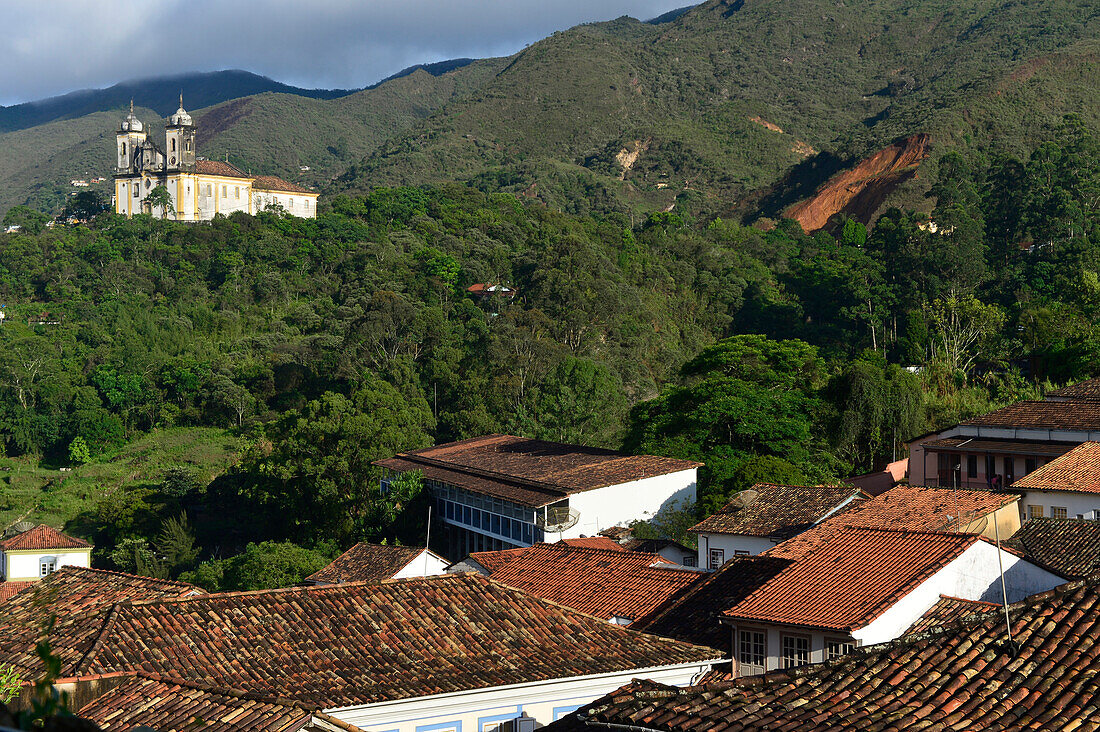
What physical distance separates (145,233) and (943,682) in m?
78.6

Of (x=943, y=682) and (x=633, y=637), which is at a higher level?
(x=943, y=682)

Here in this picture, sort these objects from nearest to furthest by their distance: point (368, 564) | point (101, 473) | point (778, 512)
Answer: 1. point (778, 512)
2. point (368, 564)
3. point (101, 473)

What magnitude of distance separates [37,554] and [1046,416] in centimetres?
3020

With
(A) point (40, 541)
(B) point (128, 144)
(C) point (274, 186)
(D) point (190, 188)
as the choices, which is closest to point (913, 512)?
(A) point (40, 541)

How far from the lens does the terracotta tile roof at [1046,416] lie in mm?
27938

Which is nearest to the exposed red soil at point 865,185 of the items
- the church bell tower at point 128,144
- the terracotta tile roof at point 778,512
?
the church bell tower at point 128,144

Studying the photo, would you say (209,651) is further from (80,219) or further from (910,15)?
(910,15)

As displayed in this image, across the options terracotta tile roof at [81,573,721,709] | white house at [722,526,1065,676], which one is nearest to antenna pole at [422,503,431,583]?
white house at [722,526,1065,676]

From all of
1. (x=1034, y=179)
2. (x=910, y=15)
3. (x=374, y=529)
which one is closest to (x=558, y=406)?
(x=374, y=529)

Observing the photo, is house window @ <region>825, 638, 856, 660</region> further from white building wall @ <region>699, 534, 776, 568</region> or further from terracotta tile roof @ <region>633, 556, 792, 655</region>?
white building wall @ <region>699, 534, 776, 568</region>

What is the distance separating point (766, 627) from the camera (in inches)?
537

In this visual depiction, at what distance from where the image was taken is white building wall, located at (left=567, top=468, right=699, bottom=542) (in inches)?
1267

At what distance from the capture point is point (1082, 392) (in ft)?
104

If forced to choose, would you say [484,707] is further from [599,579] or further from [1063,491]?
[1063,491]
